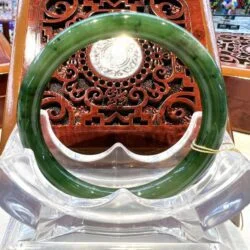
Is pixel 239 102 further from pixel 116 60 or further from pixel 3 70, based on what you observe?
pixel 3 70

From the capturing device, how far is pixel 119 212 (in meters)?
0.62

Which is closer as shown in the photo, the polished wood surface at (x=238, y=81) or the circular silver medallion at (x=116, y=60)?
the circular silver medallion at (x=116, y=60)

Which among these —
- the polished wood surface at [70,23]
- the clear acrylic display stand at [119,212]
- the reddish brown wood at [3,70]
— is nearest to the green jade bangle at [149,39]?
the clear acrylic display stand at [119,212]

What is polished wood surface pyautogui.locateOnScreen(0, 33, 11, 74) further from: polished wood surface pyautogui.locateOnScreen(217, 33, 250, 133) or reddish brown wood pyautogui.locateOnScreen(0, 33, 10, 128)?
polished wood surface pyautogui.locateOnScreen(217, 33, 250, 133)

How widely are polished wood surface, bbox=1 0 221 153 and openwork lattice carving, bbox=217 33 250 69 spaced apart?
256 millimetres

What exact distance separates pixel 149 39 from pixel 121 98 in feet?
1.12

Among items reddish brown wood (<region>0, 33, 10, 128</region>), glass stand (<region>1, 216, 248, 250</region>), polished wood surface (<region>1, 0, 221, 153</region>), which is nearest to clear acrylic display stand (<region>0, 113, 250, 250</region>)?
glass stand (<region>1, 216, 248, 250</region>)

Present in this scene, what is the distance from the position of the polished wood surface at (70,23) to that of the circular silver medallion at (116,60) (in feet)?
0.27

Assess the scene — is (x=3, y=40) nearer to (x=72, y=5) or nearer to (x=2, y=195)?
(x=72, y=5)

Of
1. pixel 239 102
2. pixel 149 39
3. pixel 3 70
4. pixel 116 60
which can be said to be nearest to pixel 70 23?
pixel 116 60

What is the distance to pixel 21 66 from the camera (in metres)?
0.97

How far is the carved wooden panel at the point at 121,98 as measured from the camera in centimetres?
97

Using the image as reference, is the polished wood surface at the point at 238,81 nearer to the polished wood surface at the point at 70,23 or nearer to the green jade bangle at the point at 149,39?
the polished wood surface at the point at 70,23

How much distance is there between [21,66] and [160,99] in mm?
314
